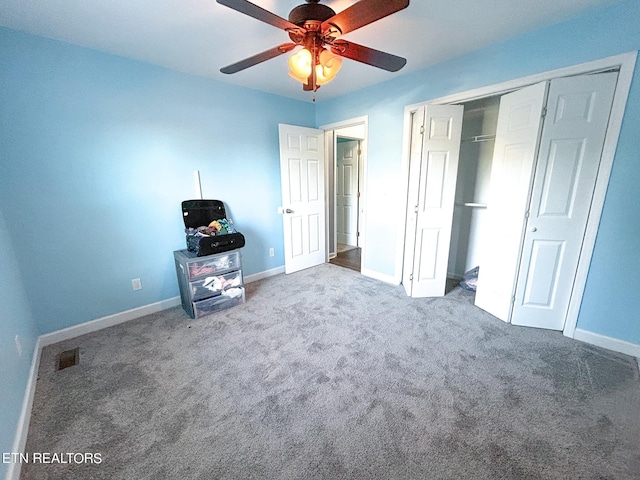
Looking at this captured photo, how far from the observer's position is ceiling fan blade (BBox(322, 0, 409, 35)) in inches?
43.4

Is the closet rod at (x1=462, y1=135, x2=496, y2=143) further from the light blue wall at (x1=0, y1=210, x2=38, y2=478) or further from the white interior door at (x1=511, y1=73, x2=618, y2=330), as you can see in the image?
the light blue wall at (x1=0, y1=210, x2=38, y2=478)

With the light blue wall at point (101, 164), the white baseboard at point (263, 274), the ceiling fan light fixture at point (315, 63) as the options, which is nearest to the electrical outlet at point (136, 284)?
the light blue wall at point (101, 164)

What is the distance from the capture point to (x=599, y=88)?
5.90 feet

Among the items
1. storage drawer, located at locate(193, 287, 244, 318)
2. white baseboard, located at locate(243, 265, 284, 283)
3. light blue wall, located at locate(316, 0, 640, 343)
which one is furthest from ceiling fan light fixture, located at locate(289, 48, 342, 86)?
white baseboard, located at locate(243, 265, 284, 283)

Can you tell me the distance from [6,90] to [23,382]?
202cm

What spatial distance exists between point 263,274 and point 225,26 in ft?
8.73

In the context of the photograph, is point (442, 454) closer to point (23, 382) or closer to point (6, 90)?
point (23, 382)

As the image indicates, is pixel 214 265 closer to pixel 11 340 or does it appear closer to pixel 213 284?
pixel 213 284

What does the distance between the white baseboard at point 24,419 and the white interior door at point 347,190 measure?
4.38 meters

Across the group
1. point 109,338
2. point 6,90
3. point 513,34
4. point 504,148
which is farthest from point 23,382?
point 513,34

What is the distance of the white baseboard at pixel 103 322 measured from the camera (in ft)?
7.06

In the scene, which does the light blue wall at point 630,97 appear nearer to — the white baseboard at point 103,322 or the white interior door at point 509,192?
the white interior door at point 509,192

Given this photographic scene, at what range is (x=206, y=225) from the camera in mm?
2855

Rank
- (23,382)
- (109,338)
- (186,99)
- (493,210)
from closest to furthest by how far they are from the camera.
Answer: (23,382) → (109,338) → (493,210) → (186,99)
